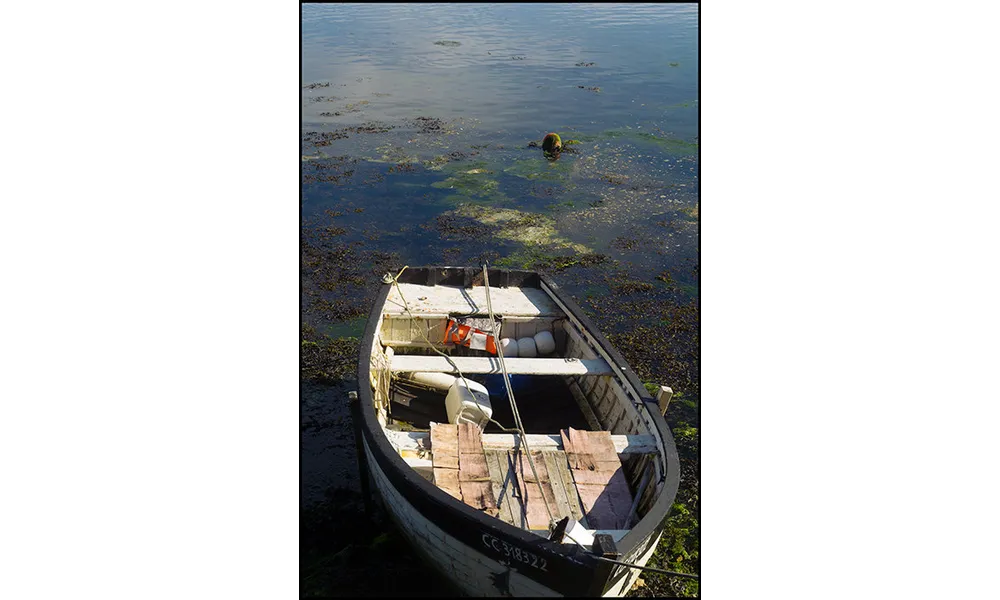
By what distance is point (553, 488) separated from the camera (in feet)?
24.2

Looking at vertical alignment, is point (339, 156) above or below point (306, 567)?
above

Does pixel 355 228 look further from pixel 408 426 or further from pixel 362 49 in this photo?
pixel 362 49

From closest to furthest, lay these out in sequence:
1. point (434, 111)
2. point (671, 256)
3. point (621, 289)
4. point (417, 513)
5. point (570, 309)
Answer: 1. point (417, 513)
2. point (570, 309)
3. point (621, 289)
4. point (671, 256)
5. point (434, 111)

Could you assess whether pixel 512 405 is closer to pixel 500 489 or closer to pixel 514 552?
pixel 500 489

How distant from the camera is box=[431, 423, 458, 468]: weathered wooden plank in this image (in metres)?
7.54

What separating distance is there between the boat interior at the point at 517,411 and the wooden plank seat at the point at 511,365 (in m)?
0.02

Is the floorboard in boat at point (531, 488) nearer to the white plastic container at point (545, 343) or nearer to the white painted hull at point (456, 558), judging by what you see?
the white painted hull at point (456, 558)

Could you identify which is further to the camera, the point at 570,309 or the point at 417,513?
the point at 570,309

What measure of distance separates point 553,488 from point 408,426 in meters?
2.74

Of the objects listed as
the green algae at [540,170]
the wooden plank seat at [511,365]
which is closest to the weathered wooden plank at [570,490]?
the wooden plank seat at [511,365]

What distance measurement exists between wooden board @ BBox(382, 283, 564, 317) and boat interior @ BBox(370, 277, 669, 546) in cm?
2

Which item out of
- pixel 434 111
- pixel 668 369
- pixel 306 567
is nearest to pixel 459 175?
pixel 434 111

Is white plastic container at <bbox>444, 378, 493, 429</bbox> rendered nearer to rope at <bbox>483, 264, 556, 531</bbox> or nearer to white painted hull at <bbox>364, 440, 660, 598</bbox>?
rope at <bbox>483, 264, 556, 531</bbox>

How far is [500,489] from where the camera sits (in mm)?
7281
